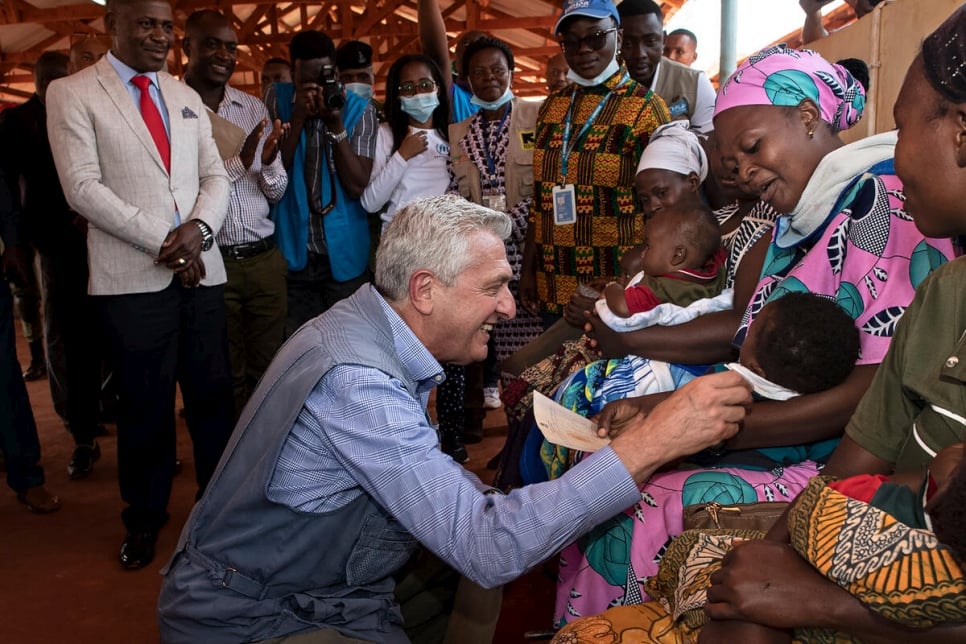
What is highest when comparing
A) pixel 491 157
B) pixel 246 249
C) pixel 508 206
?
pixel 491 157

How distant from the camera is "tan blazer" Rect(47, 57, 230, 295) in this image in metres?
2.93

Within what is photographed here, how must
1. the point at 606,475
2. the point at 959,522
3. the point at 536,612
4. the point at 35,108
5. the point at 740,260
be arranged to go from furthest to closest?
the point at 35,108 → the point at 536,612 → the point at 740,260 → the point at 606,475 → the point at 959,522

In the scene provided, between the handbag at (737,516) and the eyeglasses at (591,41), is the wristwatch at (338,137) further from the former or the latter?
the handbag at (737,516)

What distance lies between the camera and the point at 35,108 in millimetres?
4121

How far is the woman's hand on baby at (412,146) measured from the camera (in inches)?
163

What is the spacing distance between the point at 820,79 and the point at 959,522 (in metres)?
1.34

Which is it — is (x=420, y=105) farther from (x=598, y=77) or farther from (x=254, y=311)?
(x=254, y=311)

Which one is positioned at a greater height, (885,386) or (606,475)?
(885,386)

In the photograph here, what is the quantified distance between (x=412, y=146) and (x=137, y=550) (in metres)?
2.27

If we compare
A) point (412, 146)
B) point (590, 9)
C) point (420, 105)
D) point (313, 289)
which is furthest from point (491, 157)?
point (313, 289)

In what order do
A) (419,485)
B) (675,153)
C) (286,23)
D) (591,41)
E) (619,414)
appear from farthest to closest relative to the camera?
(286,23) → (591,41) → (675,153) → (619,414) → (419,485)

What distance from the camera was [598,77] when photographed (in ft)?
11.1

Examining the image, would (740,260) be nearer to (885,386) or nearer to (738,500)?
(738,500)

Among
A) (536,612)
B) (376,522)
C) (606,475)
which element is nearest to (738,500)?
(606,475)
